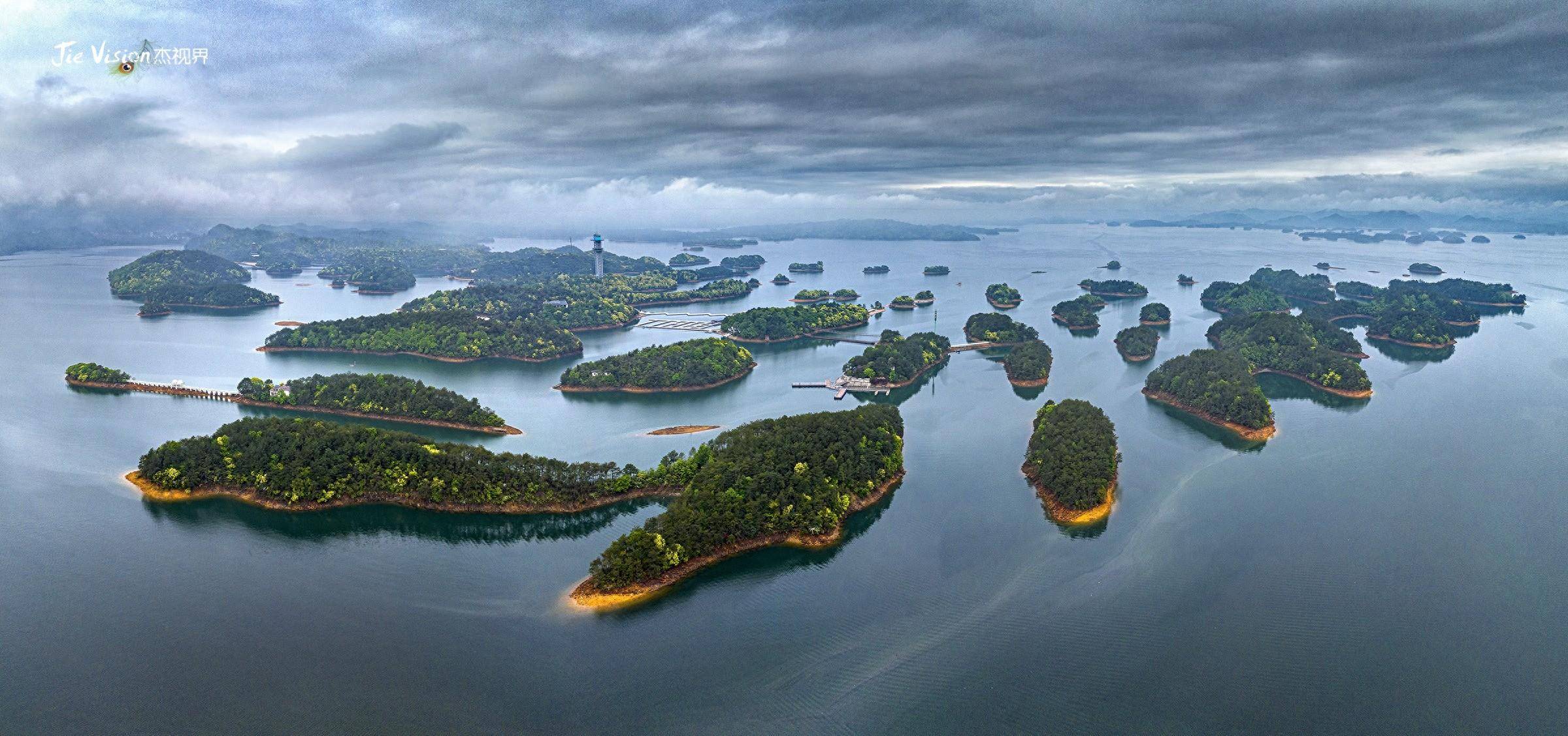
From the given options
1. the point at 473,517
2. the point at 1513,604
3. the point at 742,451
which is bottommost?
the point at 1513,604

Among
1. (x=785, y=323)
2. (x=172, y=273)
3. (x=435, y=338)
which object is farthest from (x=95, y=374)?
(x=172, y=273)

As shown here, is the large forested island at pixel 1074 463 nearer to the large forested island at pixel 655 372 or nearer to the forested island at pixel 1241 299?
the large forested island at pixel 655 372

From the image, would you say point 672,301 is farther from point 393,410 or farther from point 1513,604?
point 1513,604

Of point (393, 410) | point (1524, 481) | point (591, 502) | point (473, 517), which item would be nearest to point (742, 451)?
point (591, 502)

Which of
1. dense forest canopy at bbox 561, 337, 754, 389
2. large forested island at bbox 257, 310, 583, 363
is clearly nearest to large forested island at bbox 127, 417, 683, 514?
dense forest canopy at bbox 561, 337, 754, 389

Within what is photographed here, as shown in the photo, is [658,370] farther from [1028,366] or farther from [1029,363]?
[1029,363]

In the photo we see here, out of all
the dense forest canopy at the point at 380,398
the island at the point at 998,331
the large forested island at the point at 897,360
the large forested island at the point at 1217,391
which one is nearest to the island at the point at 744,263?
the island at the point at 998,331

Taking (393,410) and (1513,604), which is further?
(393,410)
